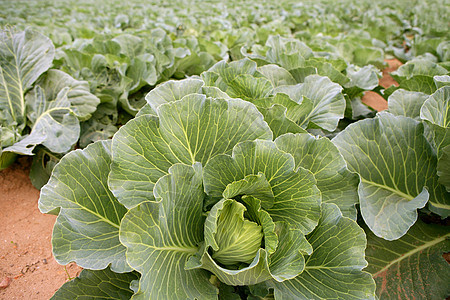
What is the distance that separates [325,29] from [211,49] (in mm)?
4204

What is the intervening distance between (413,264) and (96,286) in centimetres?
171

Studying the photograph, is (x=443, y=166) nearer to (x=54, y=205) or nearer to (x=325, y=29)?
(x=54, y=205)

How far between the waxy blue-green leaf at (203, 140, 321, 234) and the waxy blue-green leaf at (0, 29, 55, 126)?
93.6 inches

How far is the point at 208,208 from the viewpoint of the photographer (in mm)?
1528

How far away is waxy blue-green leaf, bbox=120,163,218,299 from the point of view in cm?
114

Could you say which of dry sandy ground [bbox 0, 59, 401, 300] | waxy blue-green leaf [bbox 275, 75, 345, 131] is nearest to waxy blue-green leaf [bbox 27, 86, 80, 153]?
dry sandy ground [bbox 0, 59, 401, 300]

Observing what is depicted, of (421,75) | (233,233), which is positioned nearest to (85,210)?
(233,233)

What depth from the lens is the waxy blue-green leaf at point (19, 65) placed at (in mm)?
2861

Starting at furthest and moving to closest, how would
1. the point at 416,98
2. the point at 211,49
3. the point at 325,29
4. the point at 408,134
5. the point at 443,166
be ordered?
1. the point at 325,29
2. the point at 211,49
3. the point at 416,98
4. the point at 408,134
5. the point at 443,166

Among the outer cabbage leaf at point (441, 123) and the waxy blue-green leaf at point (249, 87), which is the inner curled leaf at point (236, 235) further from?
the outer cabbage leaf at point (441, 123)

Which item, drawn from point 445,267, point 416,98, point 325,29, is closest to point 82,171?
point 445,267

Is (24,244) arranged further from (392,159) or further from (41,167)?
(392,159)

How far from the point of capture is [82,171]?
1475 mm

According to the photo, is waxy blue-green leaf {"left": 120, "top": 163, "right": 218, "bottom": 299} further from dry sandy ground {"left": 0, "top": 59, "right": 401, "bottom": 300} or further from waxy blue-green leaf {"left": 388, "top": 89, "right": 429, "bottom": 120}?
waxy blue-green leaf {"left": 388, "top": 89, "right": 429, "bottom": 120}
